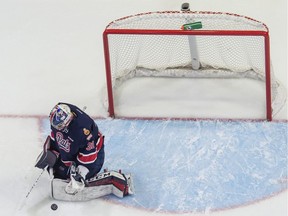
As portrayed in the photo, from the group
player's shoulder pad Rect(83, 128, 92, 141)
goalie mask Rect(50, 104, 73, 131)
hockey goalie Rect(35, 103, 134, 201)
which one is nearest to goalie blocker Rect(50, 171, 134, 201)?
hockey goalie Rect(35, 103, 134, 201)

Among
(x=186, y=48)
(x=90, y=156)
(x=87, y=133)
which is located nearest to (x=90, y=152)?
(x=90, y=156)

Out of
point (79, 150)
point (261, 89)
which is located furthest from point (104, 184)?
point (261, 89)

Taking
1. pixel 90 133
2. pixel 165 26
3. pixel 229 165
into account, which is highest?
pixel 165 26

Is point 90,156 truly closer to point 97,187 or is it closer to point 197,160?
point 97,187

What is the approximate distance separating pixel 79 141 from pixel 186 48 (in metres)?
1.49

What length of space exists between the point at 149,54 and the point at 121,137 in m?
0.71

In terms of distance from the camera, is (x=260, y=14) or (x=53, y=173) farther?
(x=260, y=14)

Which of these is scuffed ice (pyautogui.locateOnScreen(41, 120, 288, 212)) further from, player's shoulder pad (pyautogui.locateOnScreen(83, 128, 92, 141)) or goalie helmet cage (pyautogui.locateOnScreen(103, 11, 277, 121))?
player's shoulder pad (pyautogui.locateOnScreen(83, 128, 92, 141))

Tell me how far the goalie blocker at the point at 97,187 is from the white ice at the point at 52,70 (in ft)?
0.18

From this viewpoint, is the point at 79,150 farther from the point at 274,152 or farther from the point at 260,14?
the point at 260,14

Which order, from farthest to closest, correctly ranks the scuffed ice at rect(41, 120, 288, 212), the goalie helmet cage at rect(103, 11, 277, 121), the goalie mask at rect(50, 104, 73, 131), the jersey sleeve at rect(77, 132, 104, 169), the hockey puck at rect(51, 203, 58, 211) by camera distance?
the goalie helmet cage at rect(103, 11, 277, 121) < the scuffed ice at rect(41, 120, 288, 212) < the hockey puck at rect(51, 203, 58, 211) < the jersey sleeve at rect(77, 132, 104, 169) < the goalie mask at rect(50, 104, 73, 131)

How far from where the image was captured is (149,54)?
18.5 feet

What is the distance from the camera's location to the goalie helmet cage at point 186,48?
5137 mm

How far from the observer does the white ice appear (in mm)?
4809
